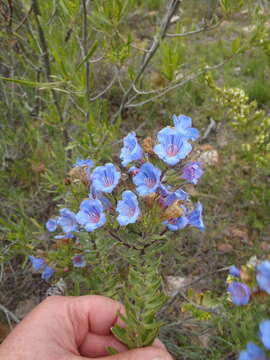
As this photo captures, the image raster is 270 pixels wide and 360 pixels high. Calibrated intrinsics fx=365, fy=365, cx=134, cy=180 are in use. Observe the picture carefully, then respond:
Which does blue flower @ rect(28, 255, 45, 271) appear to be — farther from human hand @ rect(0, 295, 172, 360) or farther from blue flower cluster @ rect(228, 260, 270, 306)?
blue flower cluster @ rect(228, 260, 270, 306)

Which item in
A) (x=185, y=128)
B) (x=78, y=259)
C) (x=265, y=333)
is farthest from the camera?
(x=78, y=259)

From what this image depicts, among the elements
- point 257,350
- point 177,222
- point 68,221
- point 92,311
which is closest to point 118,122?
point 68,221

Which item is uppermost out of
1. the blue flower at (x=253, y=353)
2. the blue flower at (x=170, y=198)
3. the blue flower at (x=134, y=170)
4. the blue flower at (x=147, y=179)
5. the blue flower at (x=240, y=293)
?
the blue flower at (x=147, y=179)

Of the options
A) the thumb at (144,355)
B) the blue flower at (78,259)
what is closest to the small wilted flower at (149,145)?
the thumb at (144,355)

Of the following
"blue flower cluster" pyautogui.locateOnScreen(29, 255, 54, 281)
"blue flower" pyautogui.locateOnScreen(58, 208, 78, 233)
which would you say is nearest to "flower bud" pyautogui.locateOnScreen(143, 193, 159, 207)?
"blue flower" pyautogui.locateOnScreen(58, 208, 78, 233)

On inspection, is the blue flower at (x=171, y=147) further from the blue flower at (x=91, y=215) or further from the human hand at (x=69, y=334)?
the human hand at (x=69, y=334)

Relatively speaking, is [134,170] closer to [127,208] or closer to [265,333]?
[127,208]
